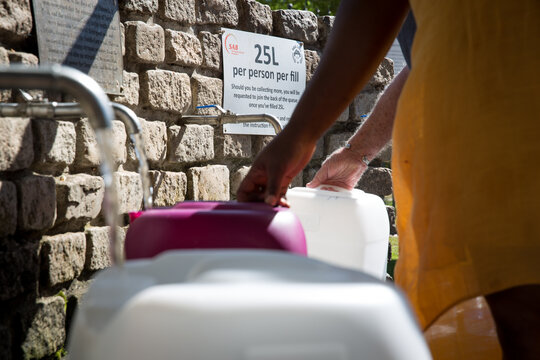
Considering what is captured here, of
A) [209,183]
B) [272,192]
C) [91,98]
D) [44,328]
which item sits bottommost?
[44,328]

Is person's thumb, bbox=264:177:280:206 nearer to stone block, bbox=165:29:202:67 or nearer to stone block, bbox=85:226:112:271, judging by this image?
stone block, bbox=85:226:112:271

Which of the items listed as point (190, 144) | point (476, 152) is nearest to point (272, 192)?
point (476, 152)

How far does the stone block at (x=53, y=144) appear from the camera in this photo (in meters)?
1.91

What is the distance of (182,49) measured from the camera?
2.68m

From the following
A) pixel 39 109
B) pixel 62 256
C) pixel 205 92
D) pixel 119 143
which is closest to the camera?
pixel 39 109

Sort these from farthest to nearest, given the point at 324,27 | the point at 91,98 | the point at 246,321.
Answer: the point at 324,27, the point at 91,98, the point at 246,321

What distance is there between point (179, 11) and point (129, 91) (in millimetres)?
493

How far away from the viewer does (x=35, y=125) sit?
1.90m

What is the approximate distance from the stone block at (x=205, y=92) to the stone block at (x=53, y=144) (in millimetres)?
806

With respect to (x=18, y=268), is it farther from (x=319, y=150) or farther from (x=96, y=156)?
(x=319, y=150)

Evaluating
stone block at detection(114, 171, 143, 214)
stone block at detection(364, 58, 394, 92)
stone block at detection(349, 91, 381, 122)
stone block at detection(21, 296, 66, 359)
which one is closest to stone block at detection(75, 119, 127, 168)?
stone block at detection(114, 171, 143, 214)

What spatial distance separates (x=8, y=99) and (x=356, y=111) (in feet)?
7.70

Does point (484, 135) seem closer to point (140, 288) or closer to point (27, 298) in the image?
point (140, 288)

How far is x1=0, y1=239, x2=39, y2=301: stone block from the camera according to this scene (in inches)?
69.9
